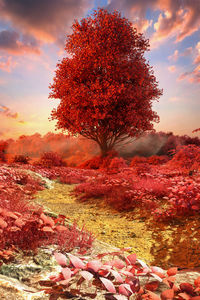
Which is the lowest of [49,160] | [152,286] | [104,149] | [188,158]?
[152,286]

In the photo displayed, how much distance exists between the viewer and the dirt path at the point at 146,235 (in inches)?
138

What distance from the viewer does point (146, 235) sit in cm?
445

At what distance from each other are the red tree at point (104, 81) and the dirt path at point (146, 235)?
8166 mm

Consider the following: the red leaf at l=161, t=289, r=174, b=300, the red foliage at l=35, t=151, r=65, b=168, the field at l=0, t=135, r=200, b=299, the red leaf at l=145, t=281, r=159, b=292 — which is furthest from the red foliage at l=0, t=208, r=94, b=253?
the red foliage at l=35, t=151, r=65, b=168

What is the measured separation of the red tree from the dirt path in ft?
26.8

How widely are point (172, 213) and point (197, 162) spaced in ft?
→ 9.01

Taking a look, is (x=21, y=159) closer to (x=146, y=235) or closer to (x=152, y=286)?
(x=146, y=235)

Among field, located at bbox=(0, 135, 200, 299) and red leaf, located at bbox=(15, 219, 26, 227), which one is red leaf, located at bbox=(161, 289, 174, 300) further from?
red leaf, located at bbox=(15, 219, 26, 227)

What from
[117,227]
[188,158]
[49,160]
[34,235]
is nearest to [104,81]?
[49,160]

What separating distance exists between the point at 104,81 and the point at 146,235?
10.6 metres

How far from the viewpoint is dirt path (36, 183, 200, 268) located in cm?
351

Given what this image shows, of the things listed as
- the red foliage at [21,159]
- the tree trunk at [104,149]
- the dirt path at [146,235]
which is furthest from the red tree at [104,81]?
the dirt path at [146,235]

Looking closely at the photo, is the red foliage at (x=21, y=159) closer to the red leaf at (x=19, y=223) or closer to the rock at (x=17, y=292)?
the red leaf at (x=19, y=223)

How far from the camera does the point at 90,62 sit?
13.5m
